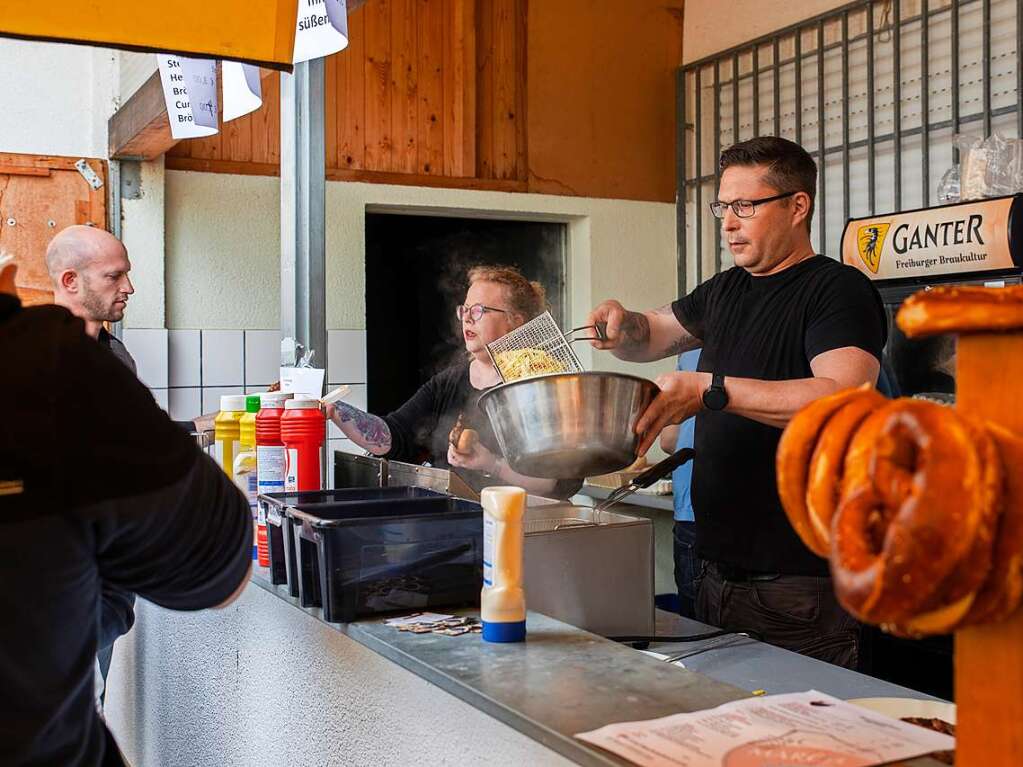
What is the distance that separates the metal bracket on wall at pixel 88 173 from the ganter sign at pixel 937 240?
Answer: 3.26 metres

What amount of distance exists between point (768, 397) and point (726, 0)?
4353 millimetres

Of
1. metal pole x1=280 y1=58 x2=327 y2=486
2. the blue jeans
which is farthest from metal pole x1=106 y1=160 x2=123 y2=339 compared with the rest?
the blue jeans

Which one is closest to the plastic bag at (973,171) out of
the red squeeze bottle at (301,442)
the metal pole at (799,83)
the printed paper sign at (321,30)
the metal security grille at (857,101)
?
the metal security grille at (857,101)

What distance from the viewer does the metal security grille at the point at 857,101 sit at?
454 centimetres

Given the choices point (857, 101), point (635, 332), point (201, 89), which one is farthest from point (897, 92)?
point (201, 89)

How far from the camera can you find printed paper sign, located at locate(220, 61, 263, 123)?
2.97 metres

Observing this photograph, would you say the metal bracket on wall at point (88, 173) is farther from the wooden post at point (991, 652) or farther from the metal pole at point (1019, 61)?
the wooden post at point (991, 652)

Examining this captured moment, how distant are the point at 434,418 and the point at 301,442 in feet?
3.40

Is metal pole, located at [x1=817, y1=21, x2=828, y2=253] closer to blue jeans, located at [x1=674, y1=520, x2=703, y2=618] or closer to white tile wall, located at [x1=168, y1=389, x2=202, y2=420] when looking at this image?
blue jeans, located at [x1=674, y1=520, x2=703, y2=618]

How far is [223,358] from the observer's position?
489 cm

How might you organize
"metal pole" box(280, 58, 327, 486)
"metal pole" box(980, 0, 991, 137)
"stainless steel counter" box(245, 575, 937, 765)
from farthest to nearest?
1. "metal pole" box(980, 0, 991, 137)
2. "metal pole" box(280, 58, 327, 486)
3. "stainless steel counter" box(245, 575, 937, 765)

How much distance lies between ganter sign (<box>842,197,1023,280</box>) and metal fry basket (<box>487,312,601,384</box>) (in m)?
2.15

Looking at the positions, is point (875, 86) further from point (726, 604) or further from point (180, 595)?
point (180, 595)

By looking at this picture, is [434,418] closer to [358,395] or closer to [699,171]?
[358,395]
